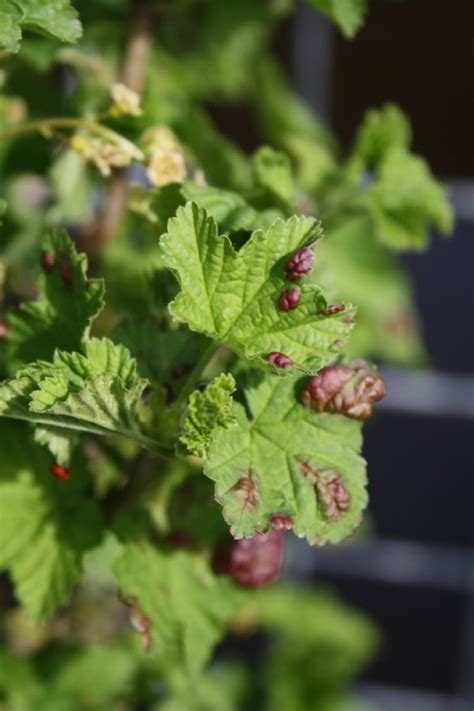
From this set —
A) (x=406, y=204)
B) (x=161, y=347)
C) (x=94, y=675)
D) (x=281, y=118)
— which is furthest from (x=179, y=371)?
(x=281, y=118)

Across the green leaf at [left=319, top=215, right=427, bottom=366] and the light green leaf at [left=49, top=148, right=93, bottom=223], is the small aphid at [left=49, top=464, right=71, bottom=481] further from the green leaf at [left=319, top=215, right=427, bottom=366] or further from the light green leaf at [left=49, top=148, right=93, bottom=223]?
the green leaf at [left=319, top=215, right=427, bottom=366]

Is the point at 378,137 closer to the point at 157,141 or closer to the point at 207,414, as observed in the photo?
the point at 157,141

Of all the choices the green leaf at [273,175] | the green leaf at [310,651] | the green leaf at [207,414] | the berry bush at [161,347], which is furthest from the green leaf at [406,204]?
the green leaf at [310,651]

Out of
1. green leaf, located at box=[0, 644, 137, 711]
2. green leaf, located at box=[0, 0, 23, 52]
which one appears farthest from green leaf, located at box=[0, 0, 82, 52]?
green leaf, located at box=[0, 644, 137, 711]

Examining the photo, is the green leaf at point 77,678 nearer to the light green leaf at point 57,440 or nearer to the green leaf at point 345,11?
the light green leaf at point 57,440

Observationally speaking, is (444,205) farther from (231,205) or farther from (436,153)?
(436,153)

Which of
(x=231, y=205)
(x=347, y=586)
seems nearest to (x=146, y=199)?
(x=231, y=205)
